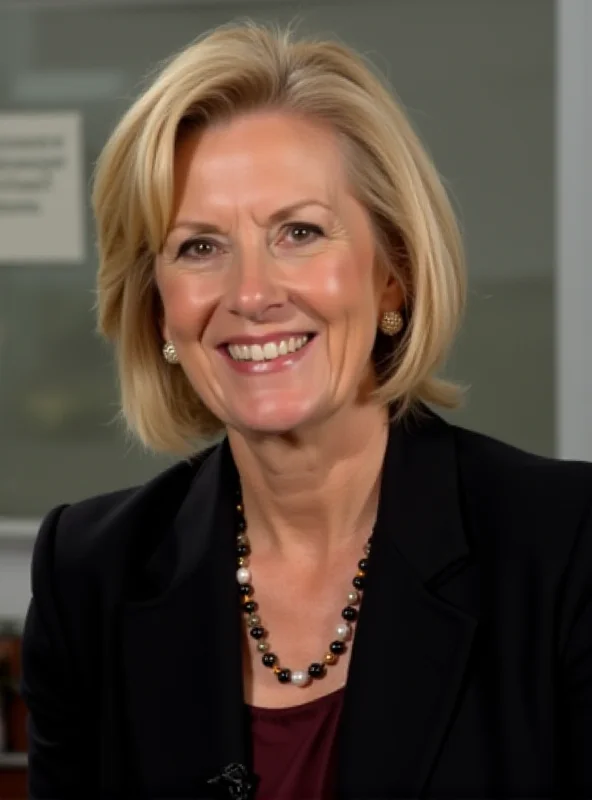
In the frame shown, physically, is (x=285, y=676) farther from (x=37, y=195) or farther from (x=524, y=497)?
(x=37, y=195)

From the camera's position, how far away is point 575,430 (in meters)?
2.40

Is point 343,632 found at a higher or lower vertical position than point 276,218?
lower

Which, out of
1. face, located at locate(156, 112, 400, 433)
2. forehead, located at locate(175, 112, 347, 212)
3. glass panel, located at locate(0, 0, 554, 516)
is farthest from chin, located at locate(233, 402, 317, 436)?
glass panel, located at locate(0, 0, 554, 516)

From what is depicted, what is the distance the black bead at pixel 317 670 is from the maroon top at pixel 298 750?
27mm

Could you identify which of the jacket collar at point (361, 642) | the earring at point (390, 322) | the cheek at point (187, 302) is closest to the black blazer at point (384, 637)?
the jacket collar at point (361, 642)

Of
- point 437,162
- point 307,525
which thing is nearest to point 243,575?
point 307,525

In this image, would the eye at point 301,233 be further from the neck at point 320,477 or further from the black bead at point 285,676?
the black bead at point 285,676

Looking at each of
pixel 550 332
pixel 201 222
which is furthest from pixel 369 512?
pixel 550 332

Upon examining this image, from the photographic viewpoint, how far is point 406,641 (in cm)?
140

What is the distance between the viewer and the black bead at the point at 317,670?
146 centimetres

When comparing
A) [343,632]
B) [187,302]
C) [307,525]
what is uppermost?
[187,302]

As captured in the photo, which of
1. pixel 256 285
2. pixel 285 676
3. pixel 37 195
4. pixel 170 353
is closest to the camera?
pixel 256 285

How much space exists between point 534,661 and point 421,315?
0.39 m

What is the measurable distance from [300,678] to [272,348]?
1.19 feet
